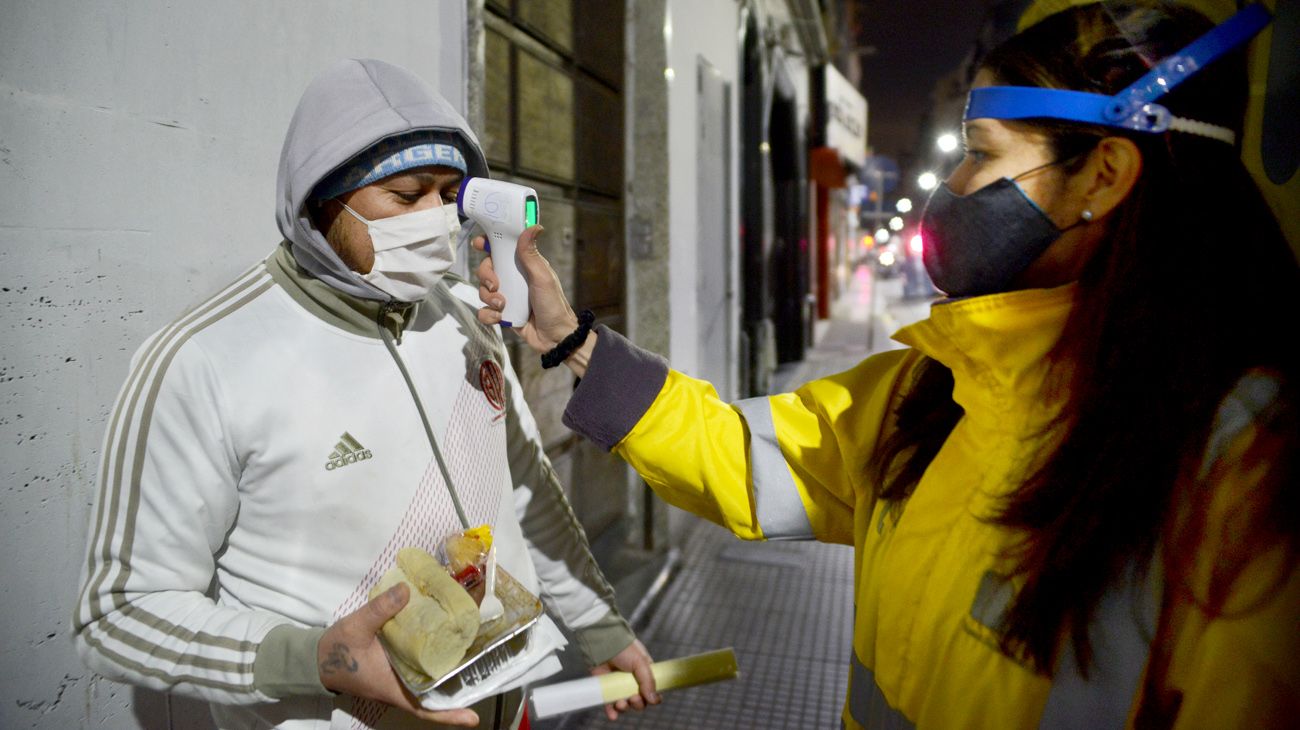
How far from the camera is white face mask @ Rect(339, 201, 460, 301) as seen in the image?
5.16ft

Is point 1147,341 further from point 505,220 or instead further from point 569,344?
point 505,220

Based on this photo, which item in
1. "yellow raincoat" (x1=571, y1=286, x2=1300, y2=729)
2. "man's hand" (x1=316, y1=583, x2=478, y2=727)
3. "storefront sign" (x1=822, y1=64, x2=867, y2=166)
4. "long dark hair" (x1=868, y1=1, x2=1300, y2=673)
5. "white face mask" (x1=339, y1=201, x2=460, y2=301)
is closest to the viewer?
"yellow raincoat" (x1=571, y1=286, x2=1300, y2=729)

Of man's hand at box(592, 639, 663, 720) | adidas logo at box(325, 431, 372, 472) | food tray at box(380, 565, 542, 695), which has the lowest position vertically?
man's hand at box(592, 639, 663, 720)

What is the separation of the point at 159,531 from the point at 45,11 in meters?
0.87

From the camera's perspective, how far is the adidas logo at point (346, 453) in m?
1.43

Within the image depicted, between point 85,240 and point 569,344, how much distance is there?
894 millimetres

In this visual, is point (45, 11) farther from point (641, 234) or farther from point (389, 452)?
point (641, 234)

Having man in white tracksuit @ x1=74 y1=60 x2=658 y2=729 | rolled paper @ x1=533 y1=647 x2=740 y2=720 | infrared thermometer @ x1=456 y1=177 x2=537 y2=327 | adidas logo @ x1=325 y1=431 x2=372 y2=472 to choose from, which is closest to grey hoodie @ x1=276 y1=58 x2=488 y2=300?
man in white tracksuit @ x1=74 y1=60 x2=658 y2=729

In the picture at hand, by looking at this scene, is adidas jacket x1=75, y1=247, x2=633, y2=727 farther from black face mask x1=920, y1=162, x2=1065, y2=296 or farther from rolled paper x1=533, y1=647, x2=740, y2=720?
black face mask x1=920, y1=162, x2=1065, y2=296

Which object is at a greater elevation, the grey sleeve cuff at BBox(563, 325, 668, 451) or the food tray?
the grey sleeve cuff at BBox(563, 325, 668, 451)

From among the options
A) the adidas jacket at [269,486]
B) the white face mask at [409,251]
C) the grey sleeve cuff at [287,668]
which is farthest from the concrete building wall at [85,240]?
the grey sleeve cuff at [287,668]

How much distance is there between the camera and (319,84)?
1.55 meters

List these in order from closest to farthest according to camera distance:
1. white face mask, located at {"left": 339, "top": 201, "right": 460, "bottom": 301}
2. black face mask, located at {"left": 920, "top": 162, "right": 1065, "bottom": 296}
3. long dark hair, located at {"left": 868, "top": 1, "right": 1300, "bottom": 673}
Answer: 1. long dark hair, located at {"left": 868, "top": 1, "right": 1300, "bottom": 673}
2. black face mask, located at {"left": 920, "top": 162, "right": 1065, "bottom": 296}
3. white face mask, located at {"left": 339, "top": 201, "right": 460, "bottom": 301}

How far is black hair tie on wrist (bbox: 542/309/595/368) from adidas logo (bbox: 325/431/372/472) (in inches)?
16.9
